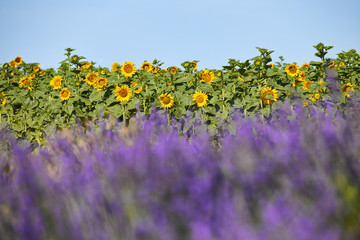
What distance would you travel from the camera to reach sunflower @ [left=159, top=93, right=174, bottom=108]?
15.5ft

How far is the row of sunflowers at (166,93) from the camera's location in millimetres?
4629

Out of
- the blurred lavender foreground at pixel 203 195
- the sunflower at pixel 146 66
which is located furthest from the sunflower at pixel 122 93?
the blurred lavender foreground at pixel 203 195

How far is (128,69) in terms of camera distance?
5406 millimetres

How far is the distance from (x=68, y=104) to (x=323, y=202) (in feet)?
16.9

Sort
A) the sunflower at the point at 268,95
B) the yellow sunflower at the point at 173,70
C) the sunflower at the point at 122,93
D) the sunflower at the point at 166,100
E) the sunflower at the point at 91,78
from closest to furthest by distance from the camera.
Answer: the sunflower at the point at 268,95
the sunflower at the point at 166,100
the yellow sunflower at the point at 173,70
the sunflower at the point at 122,93
the sunflower at the point at 91,78

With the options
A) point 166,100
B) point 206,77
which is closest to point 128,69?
point 166,100

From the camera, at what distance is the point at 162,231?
1063 mm

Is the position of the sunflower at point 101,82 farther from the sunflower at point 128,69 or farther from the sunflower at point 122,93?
the sunflower at point 122,93

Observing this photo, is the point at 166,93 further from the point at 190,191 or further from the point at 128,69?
the point at 190,191

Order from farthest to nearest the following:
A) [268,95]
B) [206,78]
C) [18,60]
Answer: [18,60] < [206,78] < [268,95]

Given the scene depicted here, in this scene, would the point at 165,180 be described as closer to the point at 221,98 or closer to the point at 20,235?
the point at 20,235

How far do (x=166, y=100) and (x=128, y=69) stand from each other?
107cm

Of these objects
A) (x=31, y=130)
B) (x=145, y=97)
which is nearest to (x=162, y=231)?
(x=145, y=97)

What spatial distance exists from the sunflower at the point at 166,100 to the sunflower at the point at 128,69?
92 cm
